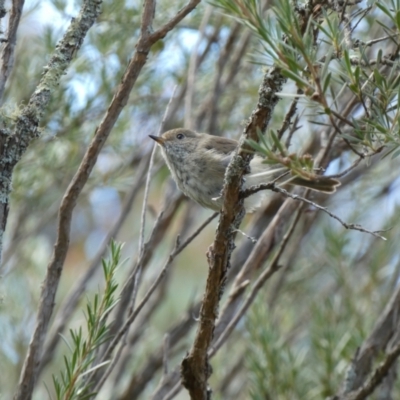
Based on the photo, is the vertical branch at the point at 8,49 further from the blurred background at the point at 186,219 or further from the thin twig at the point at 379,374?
the thin twig at the point at 379,374

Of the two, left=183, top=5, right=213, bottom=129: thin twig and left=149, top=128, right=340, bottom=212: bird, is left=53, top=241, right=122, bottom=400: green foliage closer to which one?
left=149, top=128, right=340, bottom=212: bird

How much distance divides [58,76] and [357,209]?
2.15m

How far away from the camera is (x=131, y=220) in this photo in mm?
4480

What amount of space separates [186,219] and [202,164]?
0.90ft

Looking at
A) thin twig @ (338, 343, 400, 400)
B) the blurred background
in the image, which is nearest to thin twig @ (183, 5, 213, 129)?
the blurred background

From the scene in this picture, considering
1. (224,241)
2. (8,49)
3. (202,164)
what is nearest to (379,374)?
(224,241)

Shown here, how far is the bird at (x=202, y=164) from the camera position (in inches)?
99.4

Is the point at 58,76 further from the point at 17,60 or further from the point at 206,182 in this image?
the point at 17,60

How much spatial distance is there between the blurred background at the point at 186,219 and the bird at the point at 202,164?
85 millimetres

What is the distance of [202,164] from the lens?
268 cm

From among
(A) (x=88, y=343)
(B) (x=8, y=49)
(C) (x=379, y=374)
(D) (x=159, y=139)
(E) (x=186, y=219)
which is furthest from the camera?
(E) (x=186, y=219)

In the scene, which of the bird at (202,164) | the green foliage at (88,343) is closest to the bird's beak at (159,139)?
the bird at (202,164)

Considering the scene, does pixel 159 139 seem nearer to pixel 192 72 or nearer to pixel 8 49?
pixel 192 72

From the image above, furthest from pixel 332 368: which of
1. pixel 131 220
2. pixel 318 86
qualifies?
pixel 131 220
